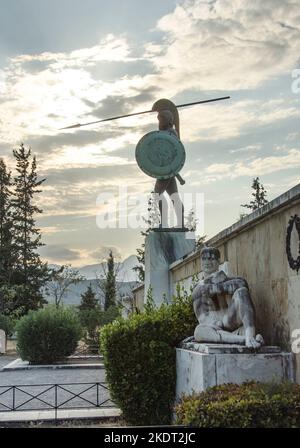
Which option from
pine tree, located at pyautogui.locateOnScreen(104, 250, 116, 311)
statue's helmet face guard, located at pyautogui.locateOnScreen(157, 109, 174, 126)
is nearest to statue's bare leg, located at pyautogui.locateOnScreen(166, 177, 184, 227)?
statue's helmet face guard, located at pyautogui.locateOnScreen(157, 109, 174, 126)

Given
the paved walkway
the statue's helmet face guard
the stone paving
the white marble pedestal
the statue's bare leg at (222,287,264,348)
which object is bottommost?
the stone paving

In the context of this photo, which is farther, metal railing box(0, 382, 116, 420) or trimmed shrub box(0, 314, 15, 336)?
trimmed shrub box(0, 314, 15, 336)

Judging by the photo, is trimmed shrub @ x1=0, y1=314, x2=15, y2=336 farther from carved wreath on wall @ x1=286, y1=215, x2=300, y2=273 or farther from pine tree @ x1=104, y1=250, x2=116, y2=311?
carved wreath on wall @ x1=286, y1=215, x2=300, y2=273

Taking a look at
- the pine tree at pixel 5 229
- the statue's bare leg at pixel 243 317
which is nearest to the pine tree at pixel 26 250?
the pine tree at pixel 5 229

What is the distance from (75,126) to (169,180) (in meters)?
2.44

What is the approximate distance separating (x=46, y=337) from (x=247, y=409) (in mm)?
12852

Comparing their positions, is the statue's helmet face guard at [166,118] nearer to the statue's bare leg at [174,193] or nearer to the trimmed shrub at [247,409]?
the statue's bare leg at [174,193]

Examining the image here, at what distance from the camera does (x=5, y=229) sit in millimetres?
39875

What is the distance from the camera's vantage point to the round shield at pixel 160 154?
12303 mm

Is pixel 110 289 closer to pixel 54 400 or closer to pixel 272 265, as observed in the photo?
pixel 54 400

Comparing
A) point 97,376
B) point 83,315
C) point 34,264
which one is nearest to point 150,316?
point 97,376

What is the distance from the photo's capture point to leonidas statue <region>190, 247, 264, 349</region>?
20.1 ft

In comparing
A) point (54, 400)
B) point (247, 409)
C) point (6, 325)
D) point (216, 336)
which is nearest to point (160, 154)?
point (54, 400)

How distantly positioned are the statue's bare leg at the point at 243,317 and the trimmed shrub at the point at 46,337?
1127cm
